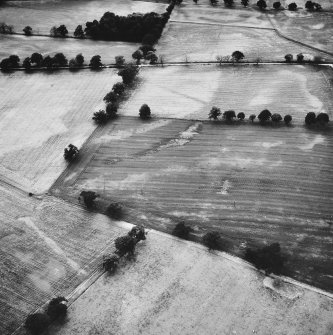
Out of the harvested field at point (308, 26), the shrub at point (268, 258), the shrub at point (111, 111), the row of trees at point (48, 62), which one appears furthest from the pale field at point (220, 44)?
the shrub at point (268, 258)

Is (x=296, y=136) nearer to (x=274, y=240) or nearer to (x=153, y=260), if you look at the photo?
(x=274, y=240)

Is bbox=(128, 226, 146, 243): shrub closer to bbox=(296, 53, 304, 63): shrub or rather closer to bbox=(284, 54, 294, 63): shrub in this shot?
bbox=(284, 54, 294, 63): shrub

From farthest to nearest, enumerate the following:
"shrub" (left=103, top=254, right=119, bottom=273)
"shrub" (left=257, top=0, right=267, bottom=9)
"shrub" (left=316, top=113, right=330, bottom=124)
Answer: "shrub" (left=257, top=0, right=267, bottom=9)
"shrub" (left=316, top=113, right=330, bottom=124)
"shrub" (left=103, top=254, right=119, bottom=273)

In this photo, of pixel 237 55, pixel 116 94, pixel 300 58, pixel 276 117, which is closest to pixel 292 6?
pixel 300 58

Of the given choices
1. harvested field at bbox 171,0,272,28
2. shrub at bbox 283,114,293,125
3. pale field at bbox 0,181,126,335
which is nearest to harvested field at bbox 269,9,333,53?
harvested field at bbox 171,0,272,28

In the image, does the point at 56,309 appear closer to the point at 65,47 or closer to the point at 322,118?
the point at 322,118
